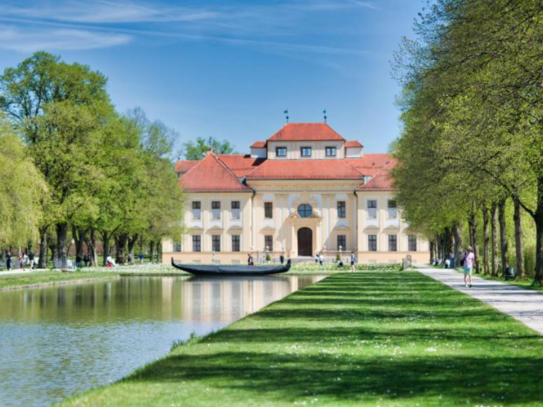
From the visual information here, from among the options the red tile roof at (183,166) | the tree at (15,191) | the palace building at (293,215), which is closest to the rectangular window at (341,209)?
the palace building at (293,215)

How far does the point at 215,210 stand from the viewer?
82.6m

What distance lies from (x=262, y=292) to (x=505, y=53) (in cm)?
1987

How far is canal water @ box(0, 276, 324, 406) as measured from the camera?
1277 centimetres

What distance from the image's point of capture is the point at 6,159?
132 feet

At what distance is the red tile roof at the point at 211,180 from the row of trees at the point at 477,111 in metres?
37.6

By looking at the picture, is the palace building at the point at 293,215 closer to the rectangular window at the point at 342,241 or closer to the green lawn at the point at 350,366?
Result: the rectangular window at the point at 342,241

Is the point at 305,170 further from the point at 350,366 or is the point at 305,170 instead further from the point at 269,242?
the point at 350,366

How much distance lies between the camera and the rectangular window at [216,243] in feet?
272

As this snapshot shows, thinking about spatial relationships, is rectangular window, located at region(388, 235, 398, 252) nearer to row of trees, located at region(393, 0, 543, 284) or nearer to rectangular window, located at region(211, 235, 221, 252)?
rectangular window, located at region(211, 235, 221, 252)

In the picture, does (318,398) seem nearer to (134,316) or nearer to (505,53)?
(505,53)

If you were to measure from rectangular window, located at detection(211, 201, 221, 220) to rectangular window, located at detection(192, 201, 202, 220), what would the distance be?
1258mm

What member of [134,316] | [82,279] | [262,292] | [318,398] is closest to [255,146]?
[82,279]

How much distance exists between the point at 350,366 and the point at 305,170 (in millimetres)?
71383

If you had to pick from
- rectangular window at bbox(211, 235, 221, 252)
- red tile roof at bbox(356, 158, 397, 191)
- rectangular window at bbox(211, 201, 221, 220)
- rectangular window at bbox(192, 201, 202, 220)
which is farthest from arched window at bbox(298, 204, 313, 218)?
rectangular window at bbox(192, 201, 202, 220)
